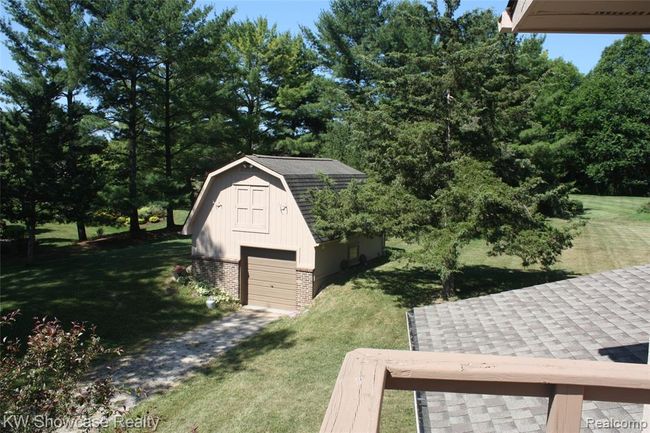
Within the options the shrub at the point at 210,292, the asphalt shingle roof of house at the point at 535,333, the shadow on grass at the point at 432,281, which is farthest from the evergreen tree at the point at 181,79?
the asphalt shingle roof of house at the point at 535,333

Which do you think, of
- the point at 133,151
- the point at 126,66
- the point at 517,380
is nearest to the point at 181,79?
the point at 126,66

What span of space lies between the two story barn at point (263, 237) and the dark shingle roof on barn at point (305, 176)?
4 centimetres

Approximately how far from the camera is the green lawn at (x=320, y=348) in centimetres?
999

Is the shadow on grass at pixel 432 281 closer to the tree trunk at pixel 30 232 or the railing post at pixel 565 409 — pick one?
the railing post at pixel 565 409

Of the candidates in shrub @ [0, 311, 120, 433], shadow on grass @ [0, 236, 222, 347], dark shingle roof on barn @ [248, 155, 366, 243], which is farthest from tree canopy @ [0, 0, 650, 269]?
shrub @ [0, 311, 120, 433]

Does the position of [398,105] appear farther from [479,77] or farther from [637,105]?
[637,105]

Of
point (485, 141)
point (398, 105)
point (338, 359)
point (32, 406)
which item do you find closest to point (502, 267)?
point (485, 141)

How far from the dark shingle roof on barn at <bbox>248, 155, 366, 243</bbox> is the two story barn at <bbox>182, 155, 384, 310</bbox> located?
0.13 ft

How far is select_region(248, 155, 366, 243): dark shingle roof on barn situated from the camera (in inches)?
676

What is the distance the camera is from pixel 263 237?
18141 millimetres

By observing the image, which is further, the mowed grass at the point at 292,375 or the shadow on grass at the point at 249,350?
the shadow on grass at the point at 249,350

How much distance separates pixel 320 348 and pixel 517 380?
1220 centimetres

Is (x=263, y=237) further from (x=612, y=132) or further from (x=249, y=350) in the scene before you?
(x=612, y=132)

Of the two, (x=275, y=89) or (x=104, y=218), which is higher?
(x=275, y=89)
